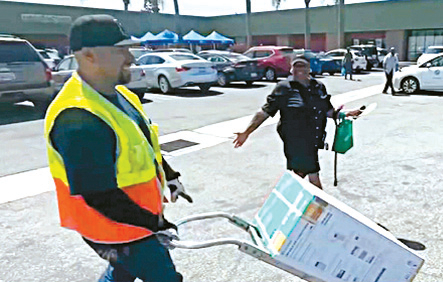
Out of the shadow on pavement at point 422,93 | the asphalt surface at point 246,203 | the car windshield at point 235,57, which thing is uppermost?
the car windshield at point 235,57

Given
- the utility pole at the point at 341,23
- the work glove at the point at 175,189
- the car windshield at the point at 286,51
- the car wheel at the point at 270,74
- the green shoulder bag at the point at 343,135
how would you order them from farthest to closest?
the utility pole at the point at 341,23 < the car windshield at the point at 286,51 < the car wheel at the point at 270,74 < the green shoulder bag at the point at 343,135 < the work glove at the point at 175,189

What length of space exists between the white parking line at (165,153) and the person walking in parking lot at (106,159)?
338cm

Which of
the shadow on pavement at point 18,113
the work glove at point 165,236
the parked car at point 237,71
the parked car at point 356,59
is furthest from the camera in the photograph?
the parked car at point 356,59

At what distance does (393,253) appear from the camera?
5.83 ft

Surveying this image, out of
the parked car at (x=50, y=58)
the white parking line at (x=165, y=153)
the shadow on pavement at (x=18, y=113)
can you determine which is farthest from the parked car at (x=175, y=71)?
the parked car at (x=50, y=58)

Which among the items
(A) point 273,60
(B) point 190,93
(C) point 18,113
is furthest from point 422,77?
(C) point 18,113

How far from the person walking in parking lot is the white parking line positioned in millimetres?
3385

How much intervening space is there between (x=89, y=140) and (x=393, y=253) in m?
1.36

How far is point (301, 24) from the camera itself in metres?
39.4

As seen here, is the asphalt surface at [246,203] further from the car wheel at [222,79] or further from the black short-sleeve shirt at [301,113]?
the car wheel at [222,79]

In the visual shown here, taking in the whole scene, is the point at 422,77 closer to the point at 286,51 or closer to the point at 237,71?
the point at 237,71

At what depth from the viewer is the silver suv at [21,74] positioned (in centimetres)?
947

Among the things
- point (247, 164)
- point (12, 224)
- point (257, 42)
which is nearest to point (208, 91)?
→ point (247, 164)

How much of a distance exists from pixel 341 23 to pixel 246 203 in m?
34.6
